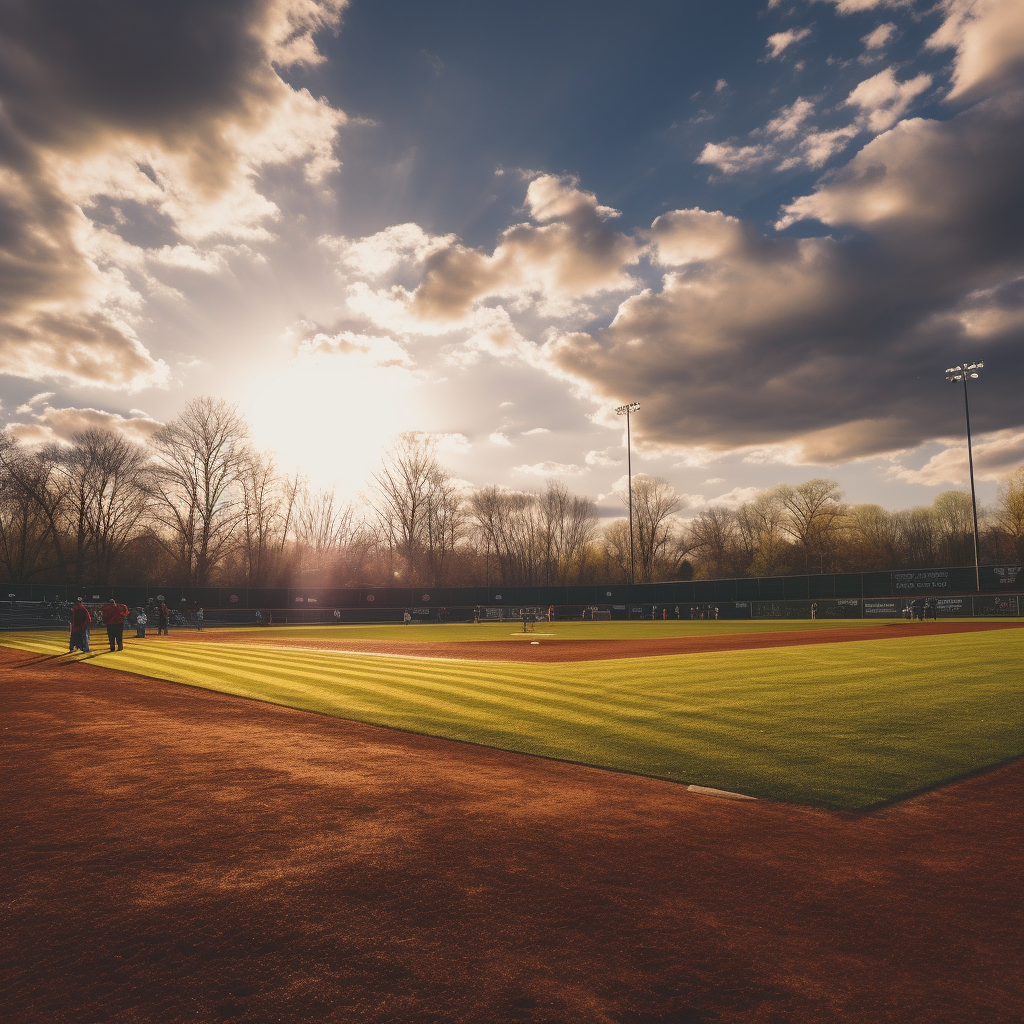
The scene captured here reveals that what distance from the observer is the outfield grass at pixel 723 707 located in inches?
288

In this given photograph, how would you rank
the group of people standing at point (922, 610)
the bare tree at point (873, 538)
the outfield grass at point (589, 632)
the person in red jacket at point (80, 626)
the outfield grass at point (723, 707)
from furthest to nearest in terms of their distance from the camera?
the bare tree at point (873, 538) → the group of people standing at point (922, 610) → the outfield grass at point (589, 632) → the person in red jacket at point (80, 626) → the outfield grass at point (723, 707)

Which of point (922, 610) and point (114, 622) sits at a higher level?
point (114, 622)

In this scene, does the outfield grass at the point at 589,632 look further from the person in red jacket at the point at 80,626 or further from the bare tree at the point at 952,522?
the bare tree at the point at 952,522

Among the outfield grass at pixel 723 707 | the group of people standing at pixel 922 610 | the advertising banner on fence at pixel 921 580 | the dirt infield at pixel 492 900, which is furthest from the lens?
the advertising banner on fence at pixel 921 580

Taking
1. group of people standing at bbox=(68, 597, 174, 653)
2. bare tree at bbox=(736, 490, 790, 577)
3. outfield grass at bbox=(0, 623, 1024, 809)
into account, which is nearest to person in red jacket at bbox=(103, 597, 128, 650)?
group of people standing at bbox=(68, 597, 174, 653)

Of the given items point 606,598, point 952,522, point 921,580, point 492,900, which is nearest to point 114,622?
point 492,900

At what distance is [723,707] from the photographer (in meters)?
10.5

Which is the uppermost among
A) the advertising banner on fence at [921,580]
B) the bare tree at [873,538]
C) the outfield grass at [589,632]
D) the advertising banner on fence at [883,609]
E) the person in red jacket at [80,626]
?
the bare tree at [873,538]

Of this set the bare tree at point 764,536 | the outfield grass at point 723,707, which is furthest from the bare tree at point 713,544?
the outfield grass at point 723,707

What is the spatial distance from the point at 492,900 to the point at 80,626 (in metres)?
23.1

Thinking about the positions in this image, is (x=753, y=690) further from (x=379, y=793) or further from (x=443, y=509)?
(x=443, y=509)

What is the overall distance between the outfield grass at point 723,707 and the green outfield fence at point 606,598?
28.4 m

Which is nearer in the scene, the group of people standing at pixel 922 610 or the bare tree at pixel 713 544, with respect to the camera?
the group of people standing at pixel 922 610

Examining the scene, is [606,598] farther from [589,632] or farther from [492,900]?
[492,900]
